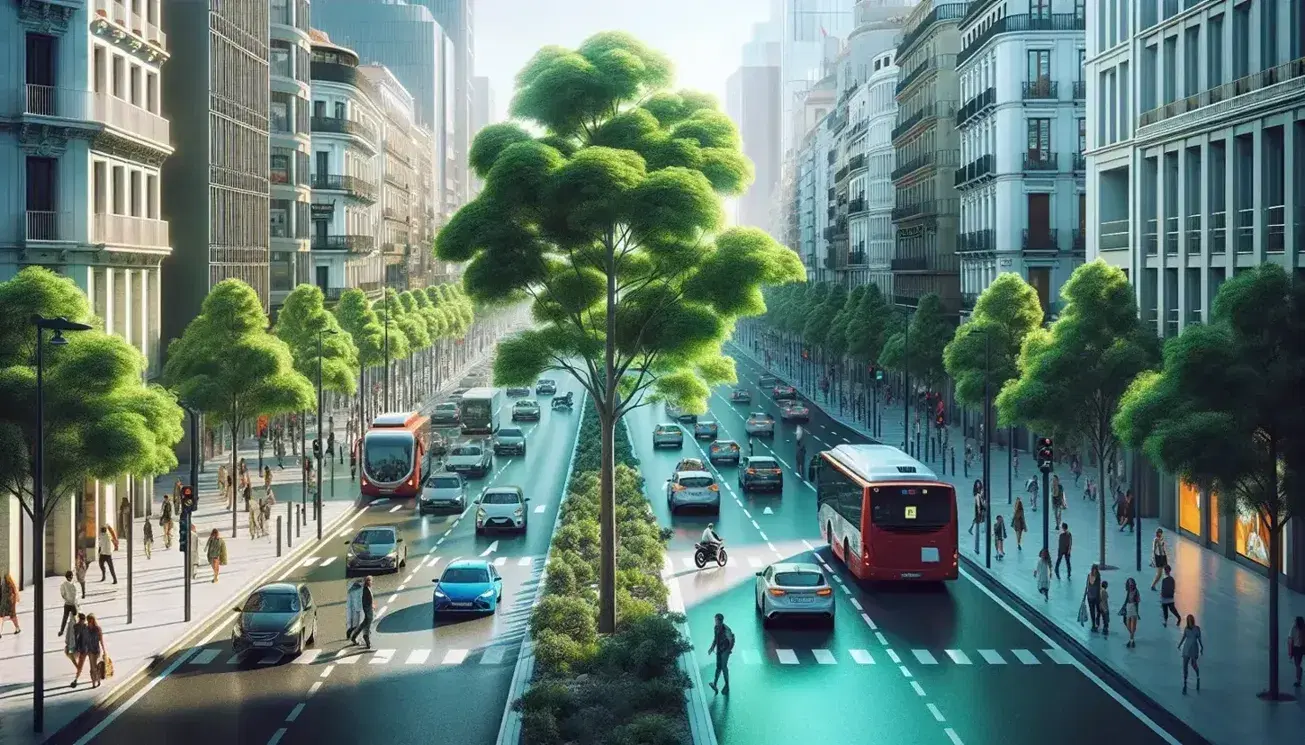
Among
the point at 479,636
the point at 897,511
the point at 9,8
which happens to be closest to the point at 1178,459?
the point at 897,511

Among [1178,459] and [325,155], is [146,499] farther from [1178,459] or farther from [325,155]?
[325,155]

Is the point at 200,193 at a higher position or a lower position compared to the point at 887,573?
higher

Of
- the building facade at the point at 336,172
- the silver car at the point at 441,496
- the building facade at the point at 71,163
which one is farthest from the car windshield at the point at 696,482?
the building facade at the point at 336,172

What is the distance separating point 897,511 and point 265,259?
184 ft

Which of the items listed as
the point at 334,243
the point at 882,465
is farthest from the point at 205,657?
the point at 334,243

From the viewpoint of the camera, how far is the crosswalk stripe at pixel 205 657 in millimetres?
34281

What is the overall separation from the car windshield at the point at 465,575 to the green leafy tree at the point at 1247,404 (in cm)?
1610

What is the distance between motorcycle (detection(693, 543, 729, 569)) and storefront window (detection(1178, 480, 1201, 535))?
1520 centimetres

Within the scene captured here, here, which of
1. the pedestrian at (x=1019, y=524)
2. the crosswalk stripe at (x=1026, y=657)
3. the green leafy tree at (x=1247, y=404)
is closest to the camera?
the green leafy tree at (x=1247, y=404)

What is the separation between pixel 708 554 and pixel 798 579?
9545 mm

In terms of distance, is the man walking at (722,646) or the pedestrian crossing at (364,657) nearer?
the man walking at (722,646)

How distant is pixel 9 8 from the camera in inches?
1912

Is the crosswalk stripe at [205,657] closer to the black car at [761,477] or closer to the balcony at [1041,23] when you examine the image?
the black car at [761,477]

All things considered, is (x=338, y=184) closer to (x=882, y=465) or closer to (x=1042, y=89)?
(x=1042, y=89)
